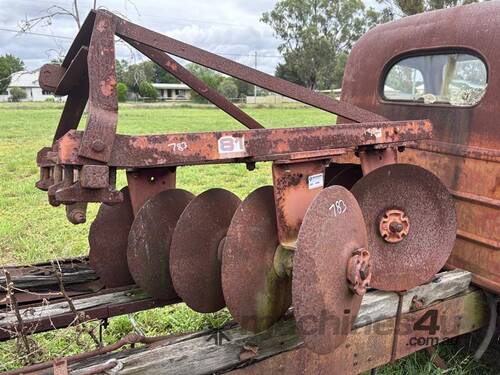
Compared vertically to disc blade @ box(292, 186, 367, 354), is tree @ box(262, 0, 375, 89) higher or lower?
higher

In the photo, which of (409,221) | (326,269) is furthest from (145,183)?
(409,221)

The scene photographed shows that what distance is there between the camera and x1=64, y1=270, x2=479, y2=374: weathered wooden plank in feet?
6.26

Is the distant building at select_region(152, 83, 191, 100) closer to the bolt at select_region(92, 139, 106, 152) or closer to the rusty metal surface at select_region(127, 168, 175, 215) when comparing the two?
the rusty metal surface at select_region(127, 168, 175, 215)

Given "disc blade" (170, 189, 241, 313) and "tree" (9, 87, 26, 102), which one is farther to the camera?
"tree" (9, 87, 26, 102)

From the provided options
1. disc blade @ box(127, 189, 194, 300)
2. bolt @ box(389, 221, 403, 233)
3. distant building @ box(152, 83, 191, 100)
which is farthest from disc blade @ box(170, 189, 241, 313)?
distant building @ box(152, 83, 191, 100)

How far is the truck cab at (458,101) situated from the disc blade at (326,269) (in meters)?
0.97

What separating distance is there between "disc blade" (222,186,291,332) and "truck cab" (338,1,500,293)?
1110mm

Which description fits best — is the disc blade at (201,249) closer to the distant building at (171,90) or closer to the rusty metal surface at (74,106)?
the rusty metal surface at (74,106)

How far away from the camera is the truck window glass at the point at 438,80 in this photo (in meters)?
2.73

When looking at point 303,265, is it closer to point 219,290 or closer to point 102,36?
point 219,290

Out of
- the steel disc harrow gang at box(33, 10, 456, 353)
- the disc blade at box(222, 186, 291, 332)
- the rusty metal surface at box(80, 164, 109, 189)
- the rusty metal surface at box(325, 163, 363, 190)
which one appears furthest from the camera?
the rusty metal surface at box(325, 163, 363, 190)

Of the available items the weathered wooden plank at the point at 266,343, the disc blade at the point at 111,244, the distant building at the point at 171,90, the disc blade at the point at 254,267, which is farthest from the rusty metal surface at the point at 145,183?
the distant building at the point at 171,90

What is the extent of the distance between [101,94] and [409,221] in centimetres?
157

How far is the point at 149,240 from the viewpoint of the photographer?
2.55 metres
